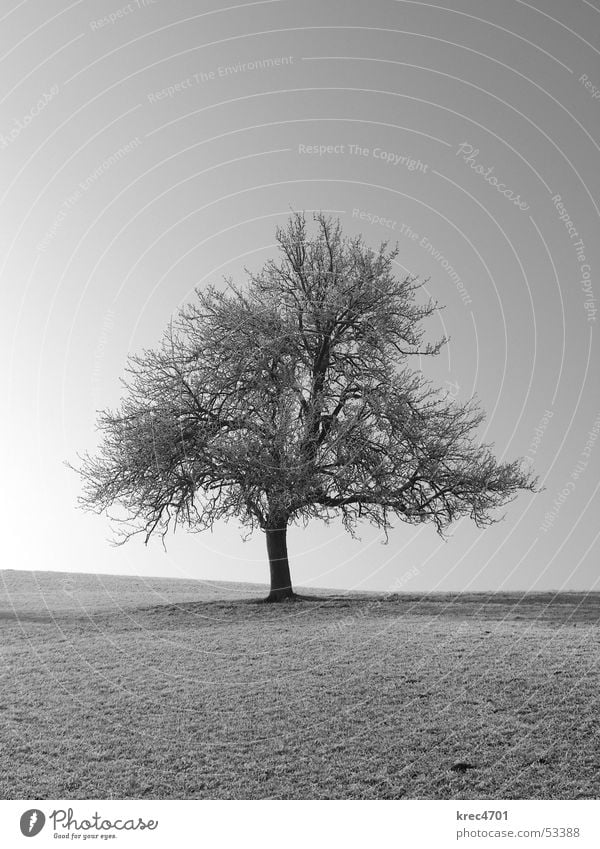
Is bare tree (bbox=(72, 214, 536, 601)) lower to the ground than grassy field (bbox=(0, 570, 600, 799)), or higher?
higher

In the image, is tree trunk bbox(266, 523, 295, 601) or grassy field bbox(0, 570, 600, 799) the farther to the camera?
tree trunk bbox(266, 523, 295, 601)

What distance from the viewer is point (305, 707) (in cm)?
1192

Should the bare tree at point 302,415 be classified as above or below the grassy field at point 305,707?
above

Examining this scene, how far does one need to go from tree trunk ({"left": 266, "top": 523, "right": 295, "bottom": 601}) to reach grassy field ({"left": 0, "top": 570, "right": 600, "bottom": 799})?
12.2 feet

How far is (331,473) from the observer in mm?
22891

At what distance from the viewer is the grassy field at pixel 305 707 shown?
9.66 metres

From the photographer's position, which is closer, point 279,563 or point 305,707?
point 305,707

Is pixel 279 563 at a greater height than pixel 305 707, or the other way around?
pixel 279 563

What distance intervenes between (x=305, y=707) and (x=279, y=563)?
12.1 m

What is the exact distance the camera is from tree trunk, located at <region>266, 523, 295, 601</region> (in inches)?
936

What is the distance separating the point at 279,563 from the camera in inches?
943

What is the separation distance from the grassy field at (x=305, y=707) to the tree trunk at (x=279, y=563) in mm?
3715

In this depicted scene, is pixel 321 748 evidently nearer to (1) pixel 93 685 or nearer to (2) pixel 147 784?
(2) pixel 147 784

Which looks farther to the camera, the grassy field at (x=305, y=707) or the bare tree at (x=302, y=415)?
the bare tree at (x=302, y=415)
